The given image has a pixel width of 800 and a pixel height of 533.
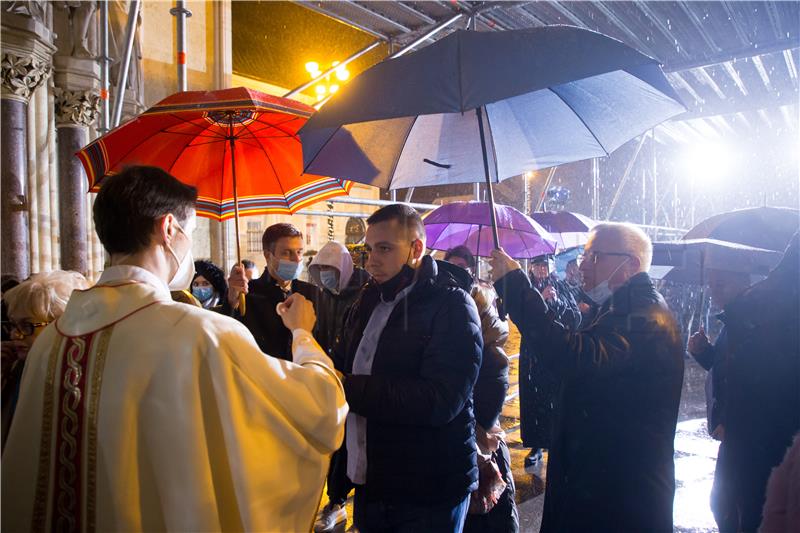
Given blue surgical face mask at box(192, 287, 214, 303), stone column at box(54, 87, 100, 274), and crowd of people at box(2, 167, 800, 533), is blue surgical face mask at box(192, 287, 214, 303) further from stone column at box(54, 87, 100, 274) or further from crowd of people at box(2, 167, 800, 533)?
stone column at box(54, 87, 100, 274)

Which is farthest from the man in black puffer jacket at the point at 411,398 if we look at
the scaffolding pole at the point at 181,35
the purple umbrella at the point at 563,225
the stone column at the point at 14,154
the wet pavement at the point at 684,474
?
the stone column at the point at 14,154

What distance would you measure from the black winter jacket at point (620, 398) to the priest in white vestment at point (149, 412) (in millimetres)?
1002

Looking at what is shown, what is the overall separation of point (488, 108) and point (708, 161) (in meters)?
13.5

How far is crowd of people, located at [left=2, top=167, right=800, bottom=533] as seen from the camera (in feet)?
4.37

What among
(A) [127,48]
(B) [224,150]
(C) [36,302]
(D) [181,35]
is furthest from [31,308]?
(A) [127,48]

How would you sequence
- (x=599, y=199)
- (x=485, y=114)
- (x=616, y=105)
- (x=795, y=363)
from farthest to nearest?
(x=599, y=199) < (x=485, y=114) < (x=616, y=105) < (x=795, y=363)

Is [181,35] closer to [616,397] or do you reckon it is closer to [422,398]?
[422,398]

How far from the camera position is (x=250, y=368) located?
4.51 feet

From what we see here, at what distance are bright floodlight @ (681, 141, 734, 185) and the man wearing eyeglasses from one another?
13.2 metres

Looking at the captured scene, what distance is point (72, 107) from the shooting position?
20.7 feet

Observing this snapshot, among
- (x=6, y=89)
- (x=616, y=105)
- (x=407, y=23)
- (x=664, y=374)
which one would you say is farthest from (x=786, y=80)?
(x=6, y=89)

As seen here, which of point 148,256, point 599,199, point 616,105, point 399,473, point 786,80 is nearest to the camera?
point 148,256

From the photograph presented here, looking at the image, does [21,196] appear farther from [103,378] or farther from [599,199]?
[599,199]

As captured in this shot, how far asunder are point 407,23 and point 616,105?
16.4ft
